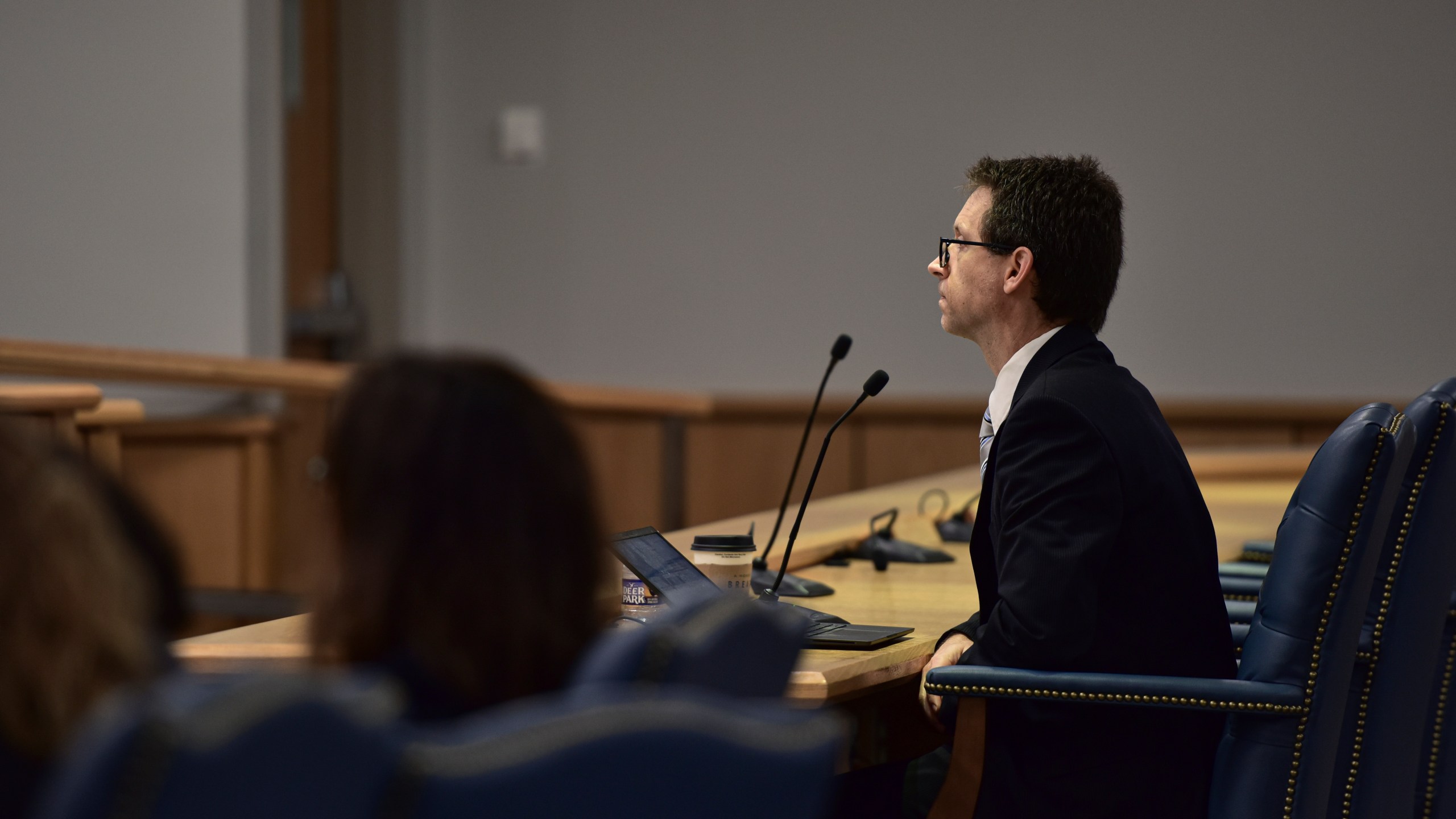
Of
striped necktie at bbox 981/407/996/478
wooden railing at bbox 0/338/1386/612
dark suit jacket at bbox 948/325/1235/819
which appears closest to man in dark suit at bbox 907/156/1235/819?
dark suit jacket at bbox 948/325/1235/819

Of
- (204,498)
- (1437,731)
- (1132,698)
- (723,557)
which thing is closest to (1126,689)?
(1132,698)

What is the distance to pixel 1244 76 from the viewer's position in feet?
19.0

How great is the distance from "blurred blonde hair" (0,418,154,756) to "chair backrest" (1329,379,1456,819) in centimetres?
151

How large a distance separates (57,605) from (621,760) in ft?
1.00

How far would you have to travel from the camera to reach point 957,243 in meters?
2.01

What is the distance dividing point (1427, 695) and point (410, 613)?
4.90ft

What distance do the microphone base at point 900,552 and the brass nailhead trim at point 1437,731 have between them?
84 cm

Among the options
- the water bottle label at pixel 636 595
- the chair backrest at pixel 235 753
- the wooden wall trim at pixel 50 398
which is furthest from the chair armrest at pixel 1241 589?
the wooden wall trim at pixel 50 398

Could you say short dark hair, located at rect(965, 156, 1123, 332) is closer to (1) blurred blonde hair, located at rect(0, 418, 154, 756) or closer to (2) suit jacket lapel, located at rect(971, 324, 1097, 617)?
(2) suit jacket lapel, located at rect(971, 324, 1097, 617)

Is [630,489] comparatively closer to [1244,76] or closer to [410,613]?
[1244,76]

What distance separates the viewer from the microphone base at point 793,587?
2117 mm

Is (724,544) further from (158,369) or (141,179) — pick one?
(141,179)

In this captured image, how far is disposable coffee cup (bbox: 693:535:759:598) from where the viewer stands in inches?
74.4

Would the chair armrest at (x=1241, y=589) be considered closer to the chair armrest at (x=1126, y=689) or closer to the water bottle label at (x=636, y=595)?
the chair armrest at (x=1126, y=689)
